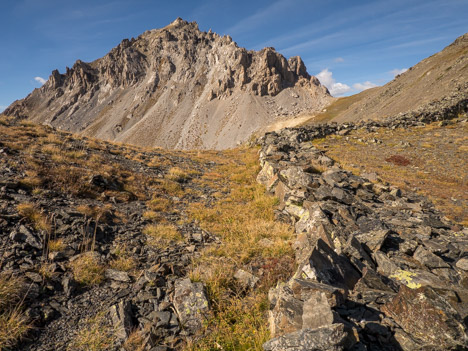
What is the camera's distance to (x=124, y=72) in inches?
6299

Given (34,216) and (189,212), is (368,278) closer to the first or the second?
(189,212)

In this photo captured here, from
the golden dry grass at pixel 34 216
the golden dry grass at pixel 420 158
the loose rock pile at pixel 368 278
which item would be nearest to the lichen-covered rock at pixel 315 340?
the loose rock pile at pixel 368 278

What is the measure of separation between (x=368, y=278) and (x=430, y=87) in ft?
208

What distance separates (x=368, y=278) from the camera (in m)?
4.78

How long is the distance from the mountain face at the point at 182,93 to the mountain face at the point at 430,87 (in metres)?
42.2

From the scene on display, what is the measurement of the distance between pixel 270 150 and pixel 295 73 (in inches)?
5254

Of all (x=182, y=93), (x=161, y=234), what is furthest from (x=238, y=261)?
(x=182, y=93)

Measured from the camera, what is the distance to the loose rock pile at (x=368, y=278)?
10.9 feet

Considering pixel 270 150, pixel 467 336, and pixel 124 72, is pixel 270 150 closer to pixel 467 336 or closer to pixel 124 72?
pixel 467 336

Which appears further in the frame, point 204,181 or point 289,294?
point 204,181

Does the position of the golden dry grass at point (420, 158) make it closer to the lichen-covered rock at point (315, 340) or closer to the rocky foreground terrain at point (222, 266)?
the rocky foreground terrain at point (222, 266)

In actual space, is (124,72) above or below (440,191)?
above

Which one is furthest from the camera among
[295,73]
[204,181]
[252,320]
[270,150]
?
[295,73]

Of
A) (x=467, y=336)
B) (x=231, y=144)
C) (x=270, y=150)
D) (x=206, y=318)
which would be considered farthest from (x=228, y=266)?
(x=231, y=144)
